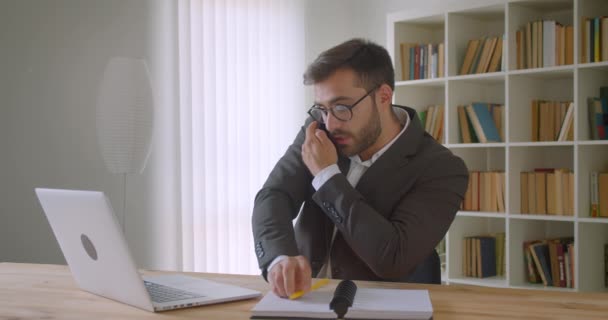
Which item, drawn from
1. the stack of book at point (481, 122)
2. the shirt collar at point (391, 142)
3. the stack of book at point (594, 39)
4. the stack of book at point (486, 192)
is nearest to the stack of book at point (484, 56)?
the stack of book at point (481, 122)

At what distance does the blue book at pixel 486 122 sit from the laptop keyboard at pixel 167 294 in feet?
8.79

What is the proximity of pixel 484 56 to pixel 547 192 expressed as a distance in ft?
2.69

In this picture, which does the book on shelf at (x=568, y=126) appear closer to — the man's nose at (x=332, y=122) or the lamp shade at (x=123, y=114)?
the man's nose at (x=332, y=122)

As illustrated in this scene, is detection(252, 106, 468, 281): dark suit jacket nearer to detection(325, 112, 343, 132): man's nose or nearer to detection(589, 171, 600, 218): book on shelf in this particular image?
detection(325, 112, 343, 132): man's nose

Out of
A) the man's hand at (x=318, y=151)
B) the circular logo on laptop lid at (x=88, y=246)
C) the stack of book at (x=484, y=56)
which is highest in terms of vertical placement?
the stack of book at (x=484, y=56)

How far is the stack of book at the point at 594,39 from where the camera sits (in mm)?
3525

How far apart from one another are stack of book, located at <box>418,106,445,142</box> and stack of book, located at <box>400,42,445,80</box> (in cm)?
20

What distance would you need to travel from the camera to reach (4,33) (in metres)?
3.77

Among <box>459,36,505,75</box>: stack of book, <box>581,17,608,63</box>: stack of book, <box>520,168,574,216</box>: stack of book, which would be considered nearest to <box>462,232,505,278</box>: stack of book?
<box>520,168,574,216</box>: stack of book

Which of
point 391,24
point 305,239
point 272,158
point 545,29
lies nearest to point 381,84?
point 305,239

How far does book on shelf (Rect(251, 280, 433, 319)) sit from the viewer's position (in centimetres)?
137

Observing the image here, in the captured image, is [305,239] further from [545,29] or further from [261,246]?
[545,29]

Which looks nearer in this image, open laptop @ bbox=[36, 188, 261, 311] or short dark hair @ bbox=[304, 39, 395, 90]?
open laptop @ bbox=[36, 188, 261, 311]

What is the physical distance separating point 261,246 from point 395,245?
0.35 metres
